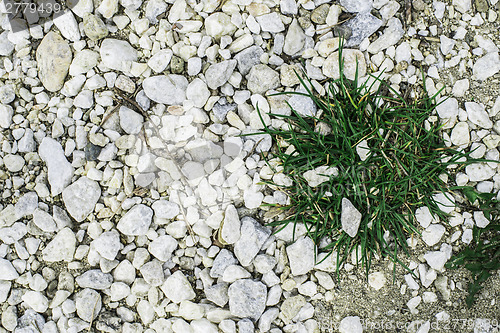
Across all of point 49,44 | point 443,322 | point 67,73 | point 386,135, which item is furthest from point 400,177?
point 49,44

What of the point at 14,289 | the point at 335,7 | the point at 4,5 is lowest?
the point at 14,289

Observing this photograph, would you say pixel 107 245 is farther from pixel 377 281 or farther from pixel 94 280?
pixel 377 281

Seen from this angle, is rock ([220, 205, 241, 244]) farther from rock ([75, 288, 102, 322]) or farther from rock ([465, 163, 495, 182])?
rock ([465, 163, 495, 182])

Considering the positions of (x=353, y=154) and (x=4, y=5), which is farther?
(x=4, y=5)

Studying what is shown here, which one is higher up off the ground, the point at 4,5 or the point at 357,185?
the point at 357,185

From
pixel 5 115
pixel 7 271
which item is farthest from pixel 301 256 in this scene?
pixel 5 115

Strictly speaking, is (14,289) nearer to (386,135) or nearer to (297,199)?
(297,199)

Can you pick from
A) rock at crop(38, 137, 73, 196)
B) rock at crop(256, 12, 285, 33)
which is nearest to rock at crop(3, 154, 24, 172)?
rock at crop(38, 137, 73, 196)
